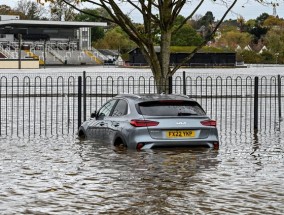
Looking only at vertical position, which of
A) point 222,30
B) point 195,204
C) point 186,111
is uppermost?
point 222,30

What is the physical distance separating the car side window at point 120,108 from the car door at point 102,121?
22 cm

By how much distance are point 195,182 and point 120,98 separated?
4.36 meters

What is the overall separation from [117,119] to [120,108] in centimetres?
35

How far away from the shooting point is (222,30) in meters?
192

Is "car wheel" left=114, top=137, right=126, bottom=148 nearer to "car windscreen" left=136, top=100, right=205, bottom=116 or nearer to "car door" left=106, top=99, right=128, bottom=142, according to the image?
"car door" left=106, top=99, right=128, bottom=142

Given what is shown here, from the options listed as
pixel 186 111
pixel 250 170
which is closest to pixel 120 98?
pixel 186 111

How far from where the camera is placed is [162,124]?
1367 centimetres

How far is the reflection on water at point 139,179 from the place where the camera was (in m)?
9.30

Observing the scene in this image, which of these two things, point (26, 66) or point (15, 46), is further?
point (15, 46)

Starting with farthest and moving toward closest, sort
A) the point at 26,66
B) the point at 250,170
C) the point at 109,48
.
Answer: the point at 109,48
the point at 26,66
the point at 250,170

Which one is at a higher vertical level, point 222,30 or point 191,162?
point 222,30

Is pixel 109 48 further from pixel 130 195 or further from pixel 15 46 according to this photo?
pixel 130 195

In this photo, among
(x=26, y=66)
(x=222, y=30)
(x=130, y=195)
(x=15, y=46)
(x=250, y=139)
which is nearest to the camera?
(x=130, y=195)

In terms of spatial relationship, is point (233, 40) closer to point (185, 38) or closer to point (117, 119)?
point (185, 38)
